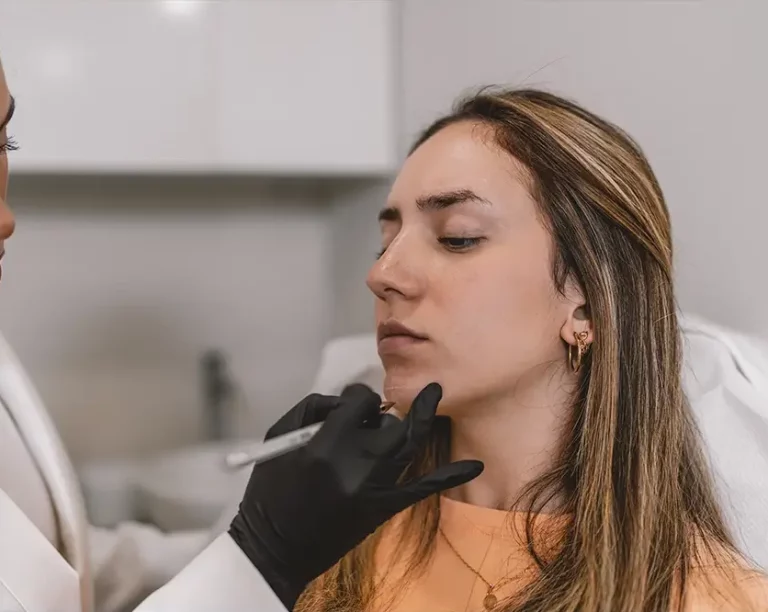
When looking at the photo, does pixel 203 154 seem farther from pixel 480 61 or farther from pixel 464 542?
pixel 464 542

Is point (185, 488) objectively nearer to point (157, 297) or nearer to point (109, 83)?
point (157, 297)

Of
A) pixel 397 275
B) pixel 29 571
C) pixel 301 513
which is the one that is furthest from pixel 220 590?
pixel 397 275

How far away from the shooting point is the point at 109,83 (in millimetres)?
1401

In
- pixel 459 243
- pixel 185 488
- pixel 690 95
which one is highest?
pixel 690 95

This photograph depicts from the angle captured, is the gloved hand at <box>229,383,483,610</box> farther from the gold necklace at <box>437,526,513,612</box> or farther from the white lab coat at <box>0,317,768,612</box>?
the gold necklace at <box>437,526,513,612</box>

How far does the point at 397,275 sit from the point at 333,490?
274 millimetres

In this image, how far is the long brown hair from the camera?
80 cm

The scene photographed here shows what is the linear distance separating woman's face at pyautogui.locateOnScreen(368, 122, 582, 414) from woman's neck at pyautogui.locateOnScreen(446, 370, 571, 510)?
0.04 feet

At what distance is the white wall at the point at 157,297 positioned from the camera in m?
1.73

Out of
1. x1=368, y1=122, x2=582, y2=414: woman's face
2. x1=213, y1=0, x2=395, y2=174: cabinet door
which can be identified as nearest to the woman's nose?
x1=368, y1=122, x2=582, y2=414: woman's face

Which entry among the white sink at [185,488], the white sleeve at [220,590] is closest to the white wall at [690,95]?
the white sleeve at [220,590]

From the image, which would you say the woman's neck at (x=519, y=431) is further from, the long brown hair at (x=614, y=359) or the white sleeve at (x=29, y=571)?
the white sleeve at (x=29, y=571)

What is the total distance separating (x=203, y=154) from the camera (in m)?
1.47

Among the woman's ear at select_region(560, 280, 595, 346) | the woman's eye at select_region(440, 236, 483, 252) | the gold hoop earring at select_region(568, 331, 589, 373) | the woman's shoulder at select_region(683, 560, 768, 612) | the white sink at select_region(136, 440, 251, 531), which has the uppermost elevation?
the woman's eye at select_region(440, 236, 483, 252)
